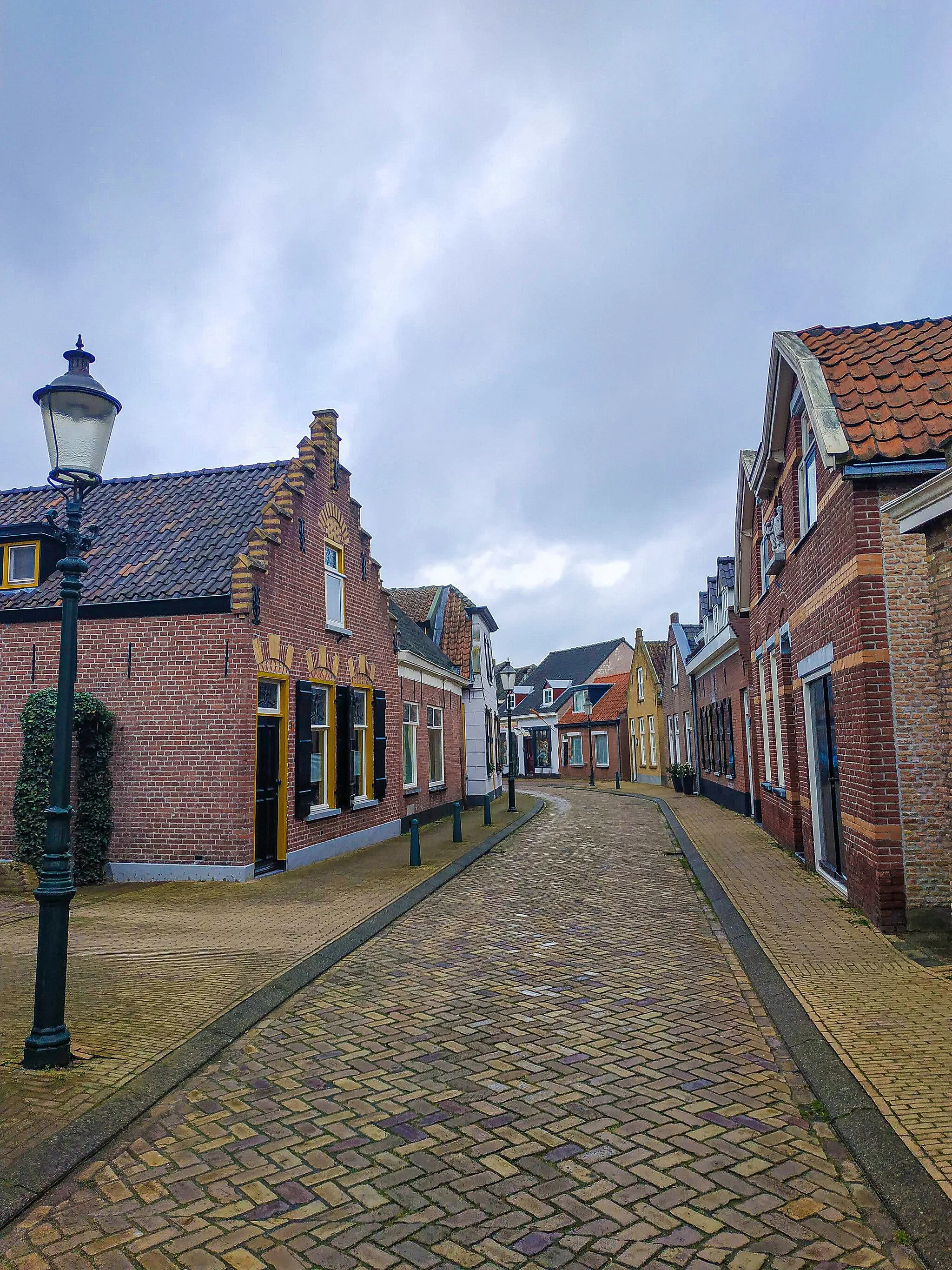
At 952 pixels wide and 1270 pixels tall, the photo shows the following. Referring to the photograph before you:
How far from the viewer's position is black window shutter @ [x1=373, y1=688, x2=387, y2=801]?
1627 cm

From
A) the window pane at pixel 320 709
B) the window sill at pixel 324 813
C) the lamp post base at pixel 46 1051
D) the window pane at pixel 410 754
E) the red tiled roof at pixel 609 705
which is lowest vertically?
the lamp post base at pixel 46 1051

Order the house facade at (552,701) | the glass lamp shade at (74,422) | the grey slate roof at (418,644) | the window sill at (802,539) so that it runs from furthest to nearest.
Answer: the house facade at (552,701) → the grey slate roof at (418,644) → the window sill at (802,539) → the glass lamp shade at (74,422)

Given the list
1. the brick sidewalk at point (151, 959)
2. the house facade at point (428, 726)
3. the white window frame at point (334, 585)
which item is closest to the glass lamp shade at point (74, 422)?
the brick sidewalk at point (151, 959)

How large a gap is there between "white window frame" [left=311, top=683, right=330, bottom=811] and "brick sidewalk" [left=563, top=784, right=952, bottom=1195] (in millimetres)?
6420

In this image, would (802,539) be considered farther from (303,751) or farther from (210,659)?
(210,659)

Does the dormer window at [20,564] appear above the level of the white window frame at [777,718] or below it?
above

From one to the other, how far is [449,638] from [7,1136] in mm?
21518

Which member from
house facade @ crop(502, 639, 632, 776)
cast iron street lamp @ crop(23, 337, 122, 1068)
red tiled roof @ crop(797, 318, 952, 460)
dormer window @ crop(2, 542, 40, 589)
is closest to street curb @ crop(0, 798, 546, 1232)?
cast iron street lamp @ crop(23, 337, 122, 1068)

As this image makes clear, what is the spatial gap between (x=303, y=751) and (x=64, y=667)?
7.75 meters

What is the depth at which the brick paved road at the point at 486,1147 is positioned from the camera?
3266mm

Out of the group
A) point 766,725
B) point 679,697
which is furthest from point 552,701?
point 766,725

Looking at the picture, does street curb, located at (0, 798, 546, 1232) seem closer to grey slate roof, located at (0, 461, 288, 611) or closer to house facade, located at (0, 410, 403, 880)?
house facade, located at (0, 410, 403, 880)

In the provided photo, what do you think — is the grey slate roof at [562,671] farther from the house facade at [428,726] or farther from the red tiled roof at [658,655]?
the house facade at [428,726]

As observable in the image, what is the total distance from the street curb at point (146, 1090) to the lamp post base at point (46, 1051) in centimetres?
50
